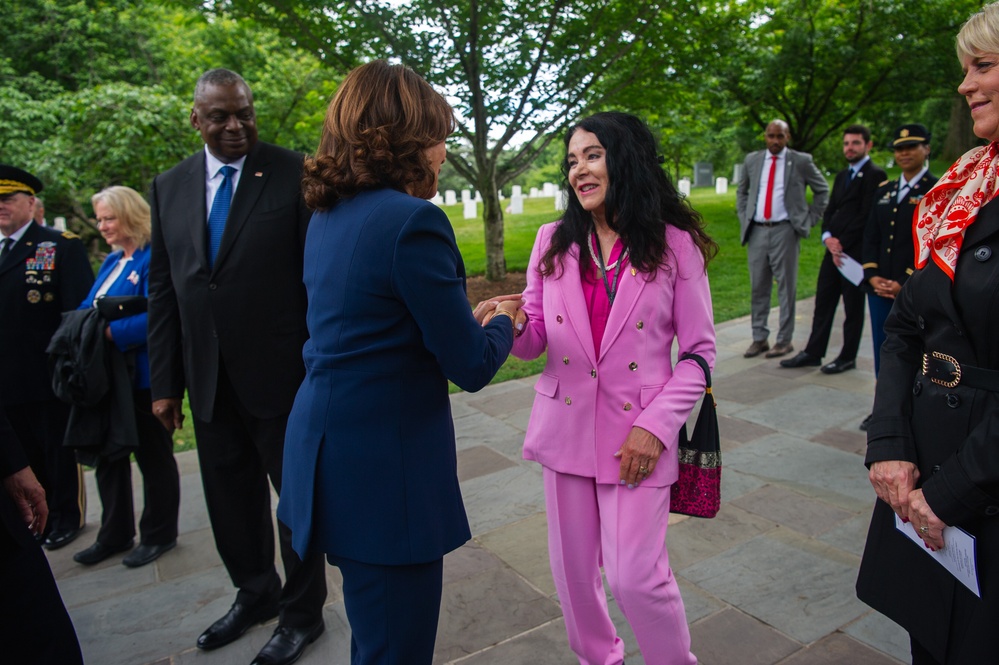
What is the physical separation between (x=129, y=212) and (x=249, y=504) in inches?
74.2

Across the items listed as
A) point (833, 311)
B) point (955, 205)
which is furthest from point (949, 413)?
point (833, 311)

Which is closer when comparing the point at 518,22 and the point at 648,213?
the point at 648,213

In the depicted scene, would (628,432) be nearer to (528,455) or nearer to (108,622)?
(528,455)

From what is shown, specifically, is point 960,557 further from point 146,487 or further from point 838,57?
point 838,57

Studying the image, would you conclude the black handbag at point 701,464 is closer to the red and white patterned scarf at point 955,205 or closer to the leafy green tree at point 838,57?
the red and white patterned scarf at point 955,205

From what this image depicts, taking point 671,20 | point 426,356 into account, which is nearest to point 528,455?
point 426,356

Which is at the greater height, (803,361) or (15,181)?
(15,181)

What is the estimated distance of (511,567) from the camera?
12.3 feet

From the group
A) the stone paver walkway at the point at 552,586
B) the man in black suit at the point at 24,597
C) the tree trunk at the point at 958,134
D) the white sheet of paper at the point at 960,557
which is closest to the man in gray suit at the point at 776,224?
the stone paver walkway at the point at 552,586

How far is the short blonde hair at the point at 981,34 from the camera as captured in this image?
6.00 feet

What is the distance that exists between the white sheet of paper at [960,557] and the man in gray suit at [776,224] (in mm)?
5867

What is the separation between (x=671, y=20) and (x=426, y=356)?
8.84 metres

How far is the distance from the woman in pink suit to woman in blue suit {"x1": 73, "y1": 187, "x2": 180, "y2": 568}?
8.28 feet

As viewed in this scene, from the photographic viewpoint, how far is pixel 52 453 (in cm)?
444
